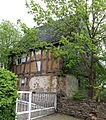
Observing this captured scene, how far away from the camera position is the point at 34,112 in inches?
312

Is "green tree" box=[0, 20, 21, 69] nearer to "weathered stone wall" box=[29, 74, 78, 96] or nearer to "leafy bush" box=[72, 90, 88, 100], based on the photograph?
"weathered stone wall" box=[29, 74, 78, 96]

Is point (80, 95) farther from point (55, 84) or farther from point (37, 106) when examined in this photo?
point (37, 106)

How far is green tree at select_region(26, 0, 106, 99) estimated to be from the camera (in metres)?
8.53

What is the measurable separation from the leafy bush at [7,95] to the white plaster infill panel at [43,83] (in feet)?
21.8

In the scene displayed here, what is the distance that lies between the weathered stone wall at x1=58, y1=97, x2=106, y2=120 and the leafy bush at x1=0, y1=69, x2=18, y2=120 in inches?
196

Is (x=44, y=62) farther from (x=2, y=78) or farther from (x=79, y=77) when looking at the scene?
(x=2, y=78)

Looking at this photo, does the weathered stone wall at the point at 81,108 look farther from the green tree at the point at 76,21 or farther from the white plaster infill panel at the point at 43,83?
the white plaster infill panel at the point at 43,83

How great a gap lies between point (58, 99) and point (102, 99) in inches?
112

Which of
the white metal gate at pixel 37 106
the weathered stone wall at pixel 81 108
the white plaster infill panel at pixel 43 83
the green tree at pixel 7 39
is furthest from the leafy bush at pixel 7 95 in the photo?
the green tree at pixel 7 39

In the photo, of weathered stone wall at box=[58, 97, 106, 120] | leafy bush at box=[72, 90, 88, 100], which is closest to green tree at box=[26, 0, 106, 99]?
leafy bush at box=[72, 90, 88, 100]

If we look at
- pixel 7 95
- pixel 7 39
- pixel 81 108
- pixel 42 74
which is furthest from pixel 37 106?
pixel 7 39

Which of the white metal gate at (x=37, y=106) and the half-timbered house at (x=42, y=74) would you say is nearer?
the white metal gate at (x=37, y=106)

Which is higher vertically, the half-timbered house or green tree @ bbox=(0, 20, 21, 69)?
green tree @ bbox=(0, 20, 21, 69)

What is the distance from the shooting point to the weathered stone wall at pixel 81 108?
8.36 meters
